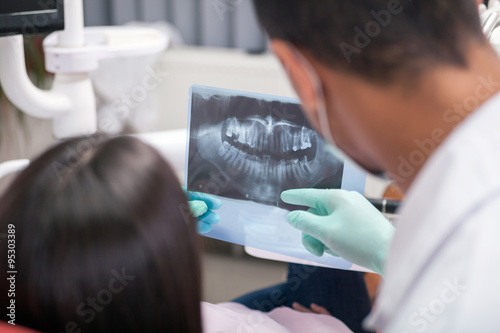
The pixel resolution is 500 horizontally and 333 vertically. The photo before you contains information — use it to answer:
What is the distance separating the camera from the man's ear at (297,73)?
1.91 feet

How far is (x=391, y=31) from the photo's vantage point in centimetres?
54

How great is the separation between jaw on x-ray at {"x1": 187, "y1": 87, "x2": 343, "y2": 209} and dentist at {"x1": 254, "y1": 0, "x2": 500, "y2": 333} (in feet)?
1.31

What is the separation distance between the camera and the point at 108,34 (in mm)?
1517

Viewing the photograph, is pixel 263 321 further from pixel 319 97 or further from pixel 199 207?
pixel 319 97

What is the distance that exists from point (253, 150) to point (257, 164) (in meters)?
0.03

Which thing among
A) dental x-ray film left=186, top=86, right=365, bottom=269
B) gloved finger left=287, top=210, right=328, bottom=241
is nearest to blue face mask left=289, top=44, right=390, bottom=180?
gloved finger left=287, top=210, right=328, bottom=241

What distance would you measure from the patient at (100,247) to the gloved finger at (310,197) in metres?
0.41

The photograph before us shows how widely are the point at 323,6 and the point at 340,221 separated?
1.44 ft

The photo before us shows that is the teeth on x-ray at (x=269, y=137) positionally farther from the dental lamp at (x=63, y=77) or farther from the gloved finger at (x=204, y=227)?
the dental lamp at (x=63, y=77)

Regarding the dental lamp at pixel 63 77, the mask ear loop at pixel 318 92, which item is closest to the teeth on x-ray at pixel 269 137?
the dental lamp at pixel 63 77

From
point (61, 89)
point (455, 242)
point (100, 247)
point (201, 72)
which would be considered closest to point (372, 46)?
point (455, 242)

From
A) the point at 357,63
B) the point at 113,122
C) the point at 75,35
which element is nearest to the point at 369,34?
the point at 357,63

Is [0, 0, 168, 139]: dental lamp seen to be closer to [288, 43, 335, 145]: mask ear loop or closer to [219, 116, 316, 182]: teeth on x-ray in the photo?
[219, 116, 316, 182]: teeth on x-ray

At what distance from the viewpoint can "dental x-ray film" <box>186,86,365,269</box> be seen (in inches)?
40.5
